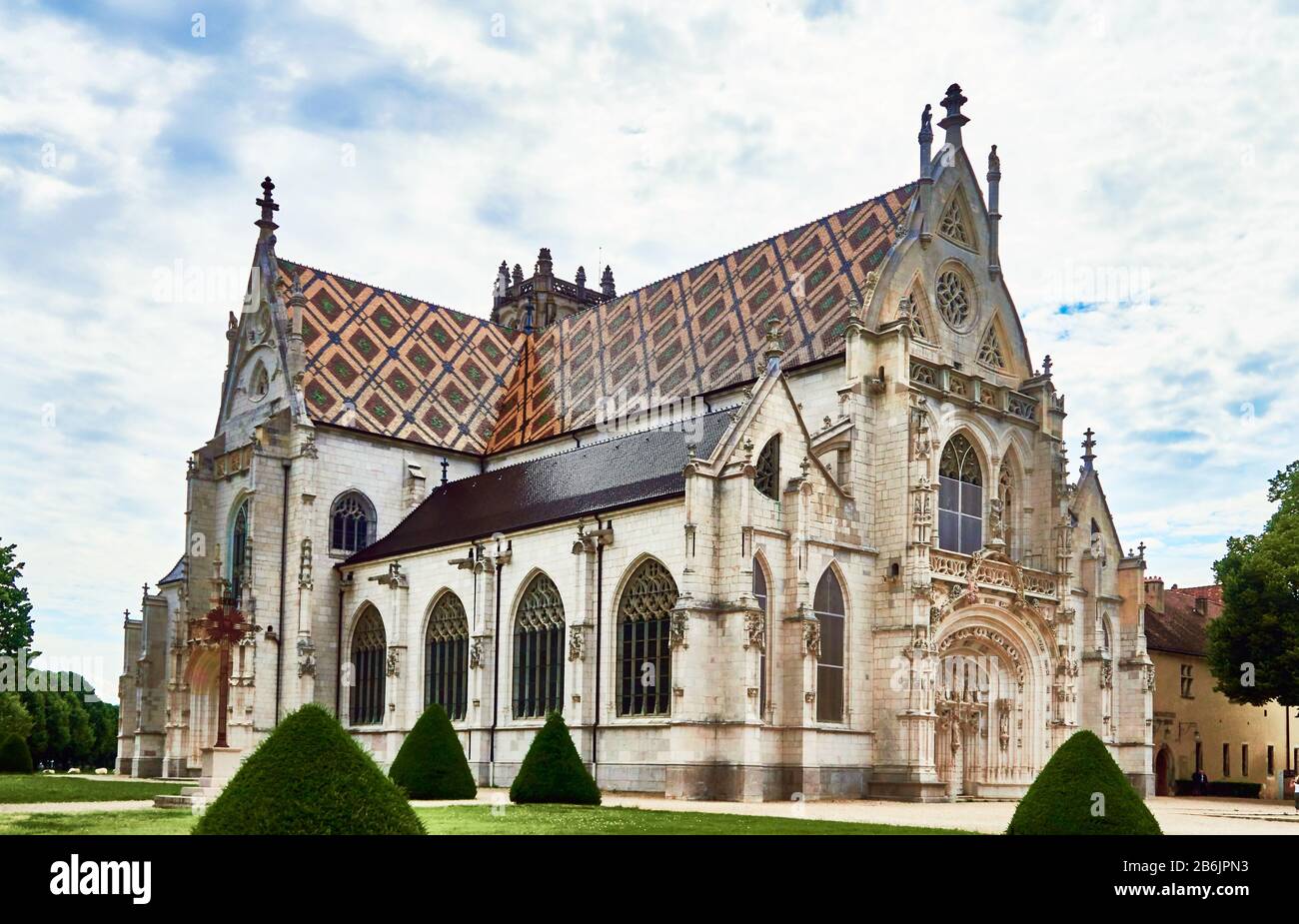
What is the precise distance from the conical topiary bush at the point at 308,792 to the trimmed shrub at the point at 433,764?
1476 cm

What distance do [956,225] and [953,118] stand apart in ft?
10.0

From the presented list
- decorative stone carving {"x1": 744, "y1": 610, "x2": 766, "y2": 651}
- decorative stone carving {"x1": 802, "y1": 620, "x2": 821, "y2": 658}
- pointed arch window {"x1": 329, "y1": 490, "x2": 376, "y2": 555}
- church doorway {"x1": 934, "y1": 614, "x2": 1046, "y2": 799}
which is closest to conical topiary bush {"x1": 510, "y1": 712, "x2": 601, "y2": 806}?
decorative stone carving {"x1": 744, "y1": 610, "x2": 766, "y2": 651}

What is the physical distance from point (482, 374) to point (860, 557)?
19.2m

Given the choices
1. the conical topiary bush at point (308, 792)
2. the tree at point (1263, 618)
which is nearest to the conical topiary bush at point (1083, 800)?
the conical topiary bush at point (308, 792)

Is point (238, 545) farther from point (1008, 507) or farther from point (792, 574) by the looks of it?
point (1008, 507)

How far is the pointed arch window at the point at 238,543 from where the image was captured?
42.6 metres

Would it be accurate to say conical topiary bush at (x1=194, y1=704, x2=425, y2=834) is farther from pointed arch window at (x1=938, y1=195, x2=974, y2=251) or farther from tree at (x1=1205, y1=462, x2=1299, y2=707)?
tree at (x1=1205, y1=462, x2=1299, y2=707)

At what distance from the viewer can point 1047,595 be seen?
3750cm

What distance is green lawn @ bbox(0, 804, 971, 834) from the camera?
17312 mm

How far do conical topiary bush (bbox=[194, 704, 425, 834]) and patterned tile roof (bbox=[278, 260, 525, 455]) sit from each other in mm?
32049

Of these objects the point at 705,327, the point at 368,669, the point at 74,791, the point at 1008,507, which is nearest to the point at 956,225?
the point at 705,327
